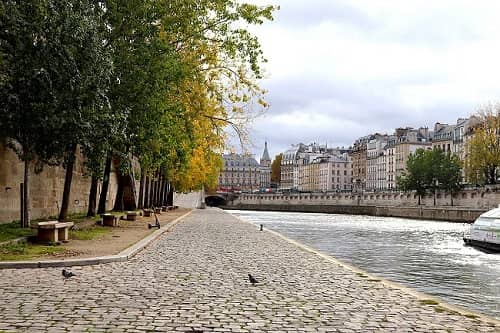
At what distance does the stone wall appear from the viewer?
26.2m

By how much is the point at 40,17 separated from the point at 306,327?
15527 millimetres

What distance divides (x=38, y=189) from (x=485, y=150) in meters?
73.6

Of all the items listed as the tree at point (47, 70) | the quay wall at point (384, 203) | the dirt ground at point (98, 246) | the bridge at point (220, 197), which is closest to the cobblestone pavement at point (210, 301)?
the dirt ground at point (98, 246)

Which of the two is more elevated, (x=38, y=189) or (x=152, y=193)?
(x=152, y=193)

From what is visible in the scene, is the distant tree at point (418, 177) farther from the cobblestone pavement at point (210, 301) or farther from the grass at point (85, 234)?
the cobblestone pavement at point (210, 301)

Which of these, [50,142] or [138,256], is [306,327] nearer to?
[138,256]

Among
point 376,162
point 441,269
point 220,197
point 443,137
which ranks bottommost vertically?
point 441,269

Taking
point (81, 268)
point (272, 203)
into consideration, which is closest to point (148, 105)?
point (81, 268)

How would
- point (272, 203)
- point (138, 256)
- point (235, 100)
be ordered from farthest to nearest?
1. point (272, 203)
2. point (235, 100)
3. point (138, 256)

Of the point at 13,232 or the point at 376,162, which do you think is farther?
the point at 376,162

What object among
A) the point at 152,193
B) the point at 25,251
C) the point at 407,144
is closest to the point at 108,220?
the point at 25,251

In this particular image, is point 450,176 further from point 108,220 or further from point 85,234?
point 85,234

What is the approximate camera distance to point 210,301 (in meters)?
10.6

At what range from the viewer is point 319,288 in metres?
12.4
